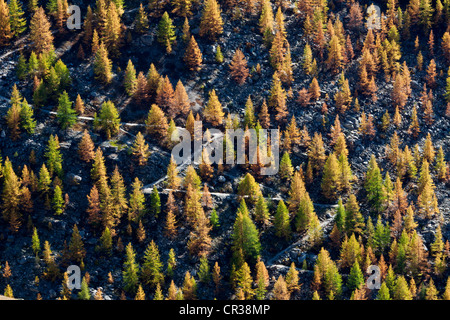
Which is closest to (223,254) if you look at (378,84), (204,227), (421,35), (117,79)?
(204,227)

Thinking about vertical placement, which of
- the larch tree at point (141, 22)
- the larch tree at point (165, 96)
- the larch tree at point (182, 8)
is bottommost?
the larch tree at point (165, 96)

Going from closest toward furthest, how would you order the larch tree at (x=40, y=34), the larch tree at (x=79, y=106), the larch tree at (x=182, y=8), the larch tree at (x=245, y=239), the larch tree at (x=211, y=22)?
the larch tree at (x=245, y=239), the larch tree at (x=79, y=106), the larch tree at (x=40, y=34), the larch tree at (x=211, y=22), the larch tree at (x=182, y=8)

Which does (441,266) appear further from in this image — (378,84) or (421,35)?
(421,35)

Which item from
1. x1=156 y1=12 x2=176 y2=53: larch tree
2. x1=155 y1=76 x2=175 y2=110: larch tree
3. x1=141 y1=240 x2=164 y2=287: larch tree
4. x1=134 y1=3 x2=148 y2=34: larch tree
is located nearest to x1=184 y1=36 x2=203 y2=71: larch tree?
x1=156 y1=12 x2=176 y2=53: larch tree

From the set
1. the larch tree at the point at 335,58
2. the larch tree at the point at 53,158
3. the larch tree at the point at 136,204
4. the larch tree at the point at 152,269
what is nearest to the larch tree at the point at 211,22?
the larch tree at the point at 335,58

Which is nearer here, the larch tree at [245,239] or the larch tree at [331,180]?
the larch tree at [245,239]

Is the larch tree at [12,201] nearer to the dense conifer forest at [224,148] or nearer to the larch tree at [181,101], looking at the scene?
the dense conifer forest at [224,148]

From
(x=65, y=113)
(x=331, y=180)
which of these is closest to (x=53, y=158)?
(x=65, y=113)

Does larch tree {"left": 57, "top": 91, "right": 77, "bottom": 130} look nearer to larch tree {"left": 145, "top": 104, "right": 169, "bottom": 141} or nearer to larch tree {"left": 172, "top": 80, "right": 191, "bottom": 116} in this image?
larch tree {"left": 145, "top": 104, "right": 169, "bottom": 141}

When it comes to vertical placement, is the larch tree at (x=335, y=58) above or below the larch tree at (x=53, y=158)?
above
